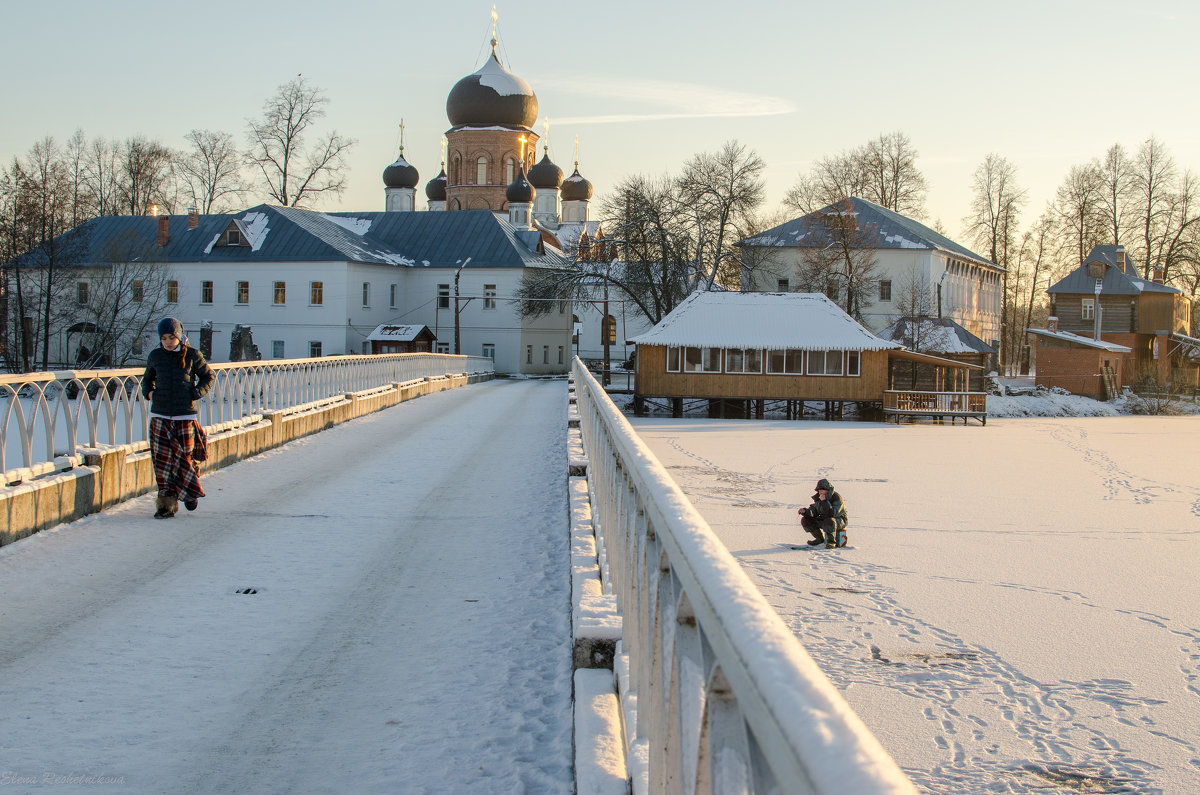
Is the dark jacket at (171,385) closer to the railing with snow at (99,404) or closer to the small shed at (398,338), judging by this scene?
the railing with snow at (99,404)

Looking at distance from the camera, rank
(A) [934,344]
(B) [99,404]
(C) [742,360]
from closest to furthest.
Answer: (B) [99,404] → (C) [742,360] → (A) [934,344]

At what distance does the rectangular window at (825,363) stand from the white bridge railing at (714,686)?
4060cm

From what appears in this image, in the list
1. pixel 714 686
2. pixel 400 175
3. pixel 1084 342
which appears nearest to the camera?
pixel 714 686

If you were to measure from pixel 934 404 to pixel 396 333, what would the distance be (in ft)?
99.6

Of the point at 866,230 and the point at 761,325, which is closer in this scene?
the point at 761,325

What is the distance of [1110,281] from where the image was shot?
66.2 m

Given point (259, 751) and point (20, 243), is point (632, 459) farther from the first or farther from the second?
point (20, 243)

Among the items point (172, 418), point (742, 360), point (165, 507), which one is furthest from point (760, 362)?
point (165, 507)

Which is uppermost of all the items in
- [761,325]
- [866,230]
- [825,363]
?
[866,230]

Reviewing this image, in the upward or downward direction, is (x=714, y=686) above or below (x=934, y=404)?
above

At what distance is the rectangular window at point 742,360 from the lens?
144 ft

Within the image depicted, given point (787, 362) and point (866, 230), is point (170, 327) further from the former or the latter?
point (866, 230)

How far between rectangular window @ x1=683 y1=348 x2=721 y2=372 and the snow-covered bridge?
113 ft

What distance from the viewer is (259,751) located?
165 inches
